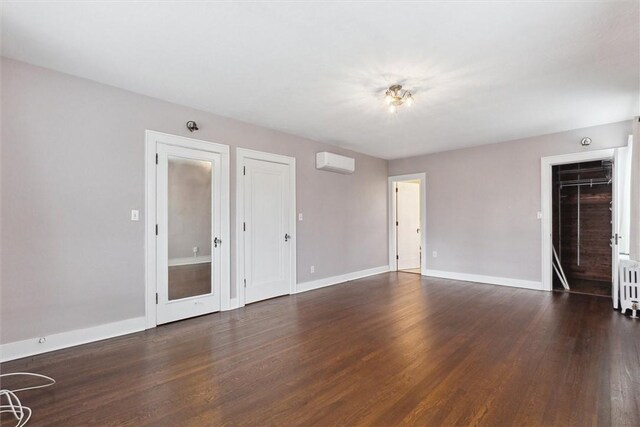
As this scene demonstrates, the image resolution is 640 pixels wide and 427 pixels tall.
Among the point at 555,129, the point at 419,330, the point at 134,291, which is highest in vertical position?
the point at 555,129

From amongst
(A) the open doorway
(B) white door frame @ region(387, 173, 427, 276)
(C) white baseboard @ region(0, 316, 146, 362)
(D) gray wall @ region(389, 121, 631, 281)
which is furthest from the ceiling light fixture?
(C) white baseboard @ region(0, 316, 146, 362)

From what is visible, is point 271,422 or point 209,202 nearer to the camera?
point 271,422

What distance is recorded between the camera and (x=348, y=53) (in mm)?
2607

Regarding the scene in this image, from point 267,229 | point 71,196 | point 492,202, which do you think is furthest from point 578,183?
point 71,196

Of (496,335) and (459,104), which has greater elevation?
(459,104)

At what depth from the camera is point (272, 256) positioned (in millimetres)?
4754

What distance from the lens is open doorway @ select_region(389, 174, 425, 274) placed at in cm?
709

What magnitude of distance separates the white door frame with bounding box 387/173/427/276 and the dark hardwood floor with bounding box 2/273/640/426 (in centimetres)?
254

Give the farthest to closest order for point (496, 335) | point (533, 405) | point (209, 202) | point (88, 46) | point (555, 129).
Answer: point (555, 129) < point (209, 202) < point (496, 335) < point (88, 46) < point (533, 405)

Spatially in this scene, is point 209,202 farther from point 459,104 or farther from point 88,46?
point 459,104

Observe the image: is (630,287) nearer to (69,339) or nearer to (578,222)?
(578,222)

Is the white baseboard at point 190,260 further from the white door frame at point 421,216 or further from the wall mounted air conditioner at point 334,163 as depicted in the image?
the white door frame at point 421,216

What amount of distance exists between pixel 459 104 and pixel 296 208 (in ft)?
9.18

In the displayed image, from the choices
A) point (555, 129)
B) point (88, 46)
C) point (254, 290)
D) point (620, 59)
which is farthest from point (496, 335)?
point (88, 46)
